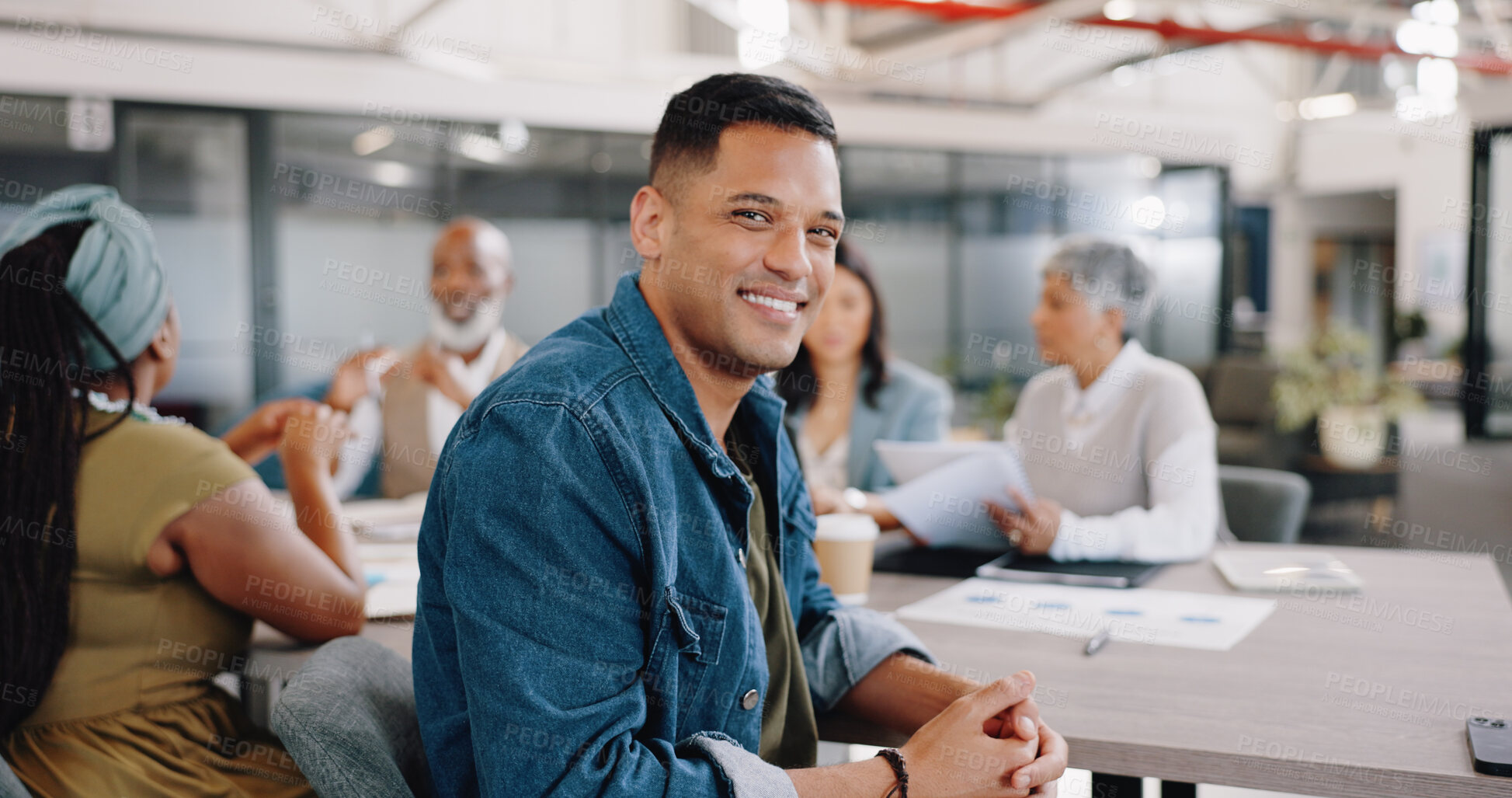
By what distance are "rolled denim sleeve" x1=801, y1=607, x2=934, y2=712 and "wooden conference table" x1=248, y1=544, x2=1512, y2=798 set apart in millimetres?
51

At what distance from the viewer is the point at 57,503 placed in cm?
139

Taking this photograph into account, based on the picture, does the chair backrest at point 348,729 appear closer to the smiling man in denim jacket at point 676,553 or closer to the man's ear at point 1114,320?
the smiling man in denim jacket at point 676,553

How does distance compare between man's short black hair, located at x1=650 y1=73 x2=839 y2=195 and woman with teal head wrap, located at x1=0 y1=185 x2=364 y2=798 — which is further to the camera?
woman with teal head wrap, located at x1=0 y1=185 x2=364 y2=798

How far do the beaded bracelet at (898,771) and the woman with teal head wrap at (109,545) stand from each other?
788mm

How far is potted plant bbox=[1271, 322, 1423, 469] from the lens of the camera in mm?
6516

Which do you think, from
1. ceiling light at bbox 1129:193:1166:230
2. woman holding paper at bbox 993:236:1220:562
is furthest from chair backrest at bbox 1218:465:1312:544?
ceiling light at bbox 1129:193:1166:230

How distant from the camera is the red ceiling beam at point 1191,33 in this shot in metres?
5.77

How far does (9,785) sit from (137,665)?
0.83 ft

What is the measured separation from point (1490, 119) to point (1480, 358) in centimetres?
182

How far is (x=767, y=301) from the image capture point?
125 centimetres

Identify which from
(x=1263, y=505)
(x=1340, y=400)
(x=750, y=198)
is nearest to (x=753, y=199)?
(x=750, y=198)

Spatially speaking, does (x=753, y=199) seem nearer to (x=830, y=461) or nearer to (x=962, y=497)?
(x=962, y=497)

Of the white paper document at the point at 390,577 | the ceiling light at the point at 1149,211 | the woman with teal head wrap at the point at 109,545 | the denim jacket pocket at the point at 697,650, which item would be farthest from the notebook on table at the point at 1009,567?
the ceiling light at the point at 1149,211

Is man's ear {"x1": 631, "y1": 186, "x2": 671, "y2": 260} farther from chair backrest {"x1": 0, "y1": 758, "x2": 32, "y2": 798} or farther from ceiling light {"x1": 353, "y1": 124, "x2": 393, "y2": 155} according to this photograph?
ceiling light {"x1": 353, "y1": 124, "x2": 393, "y2": 155}
